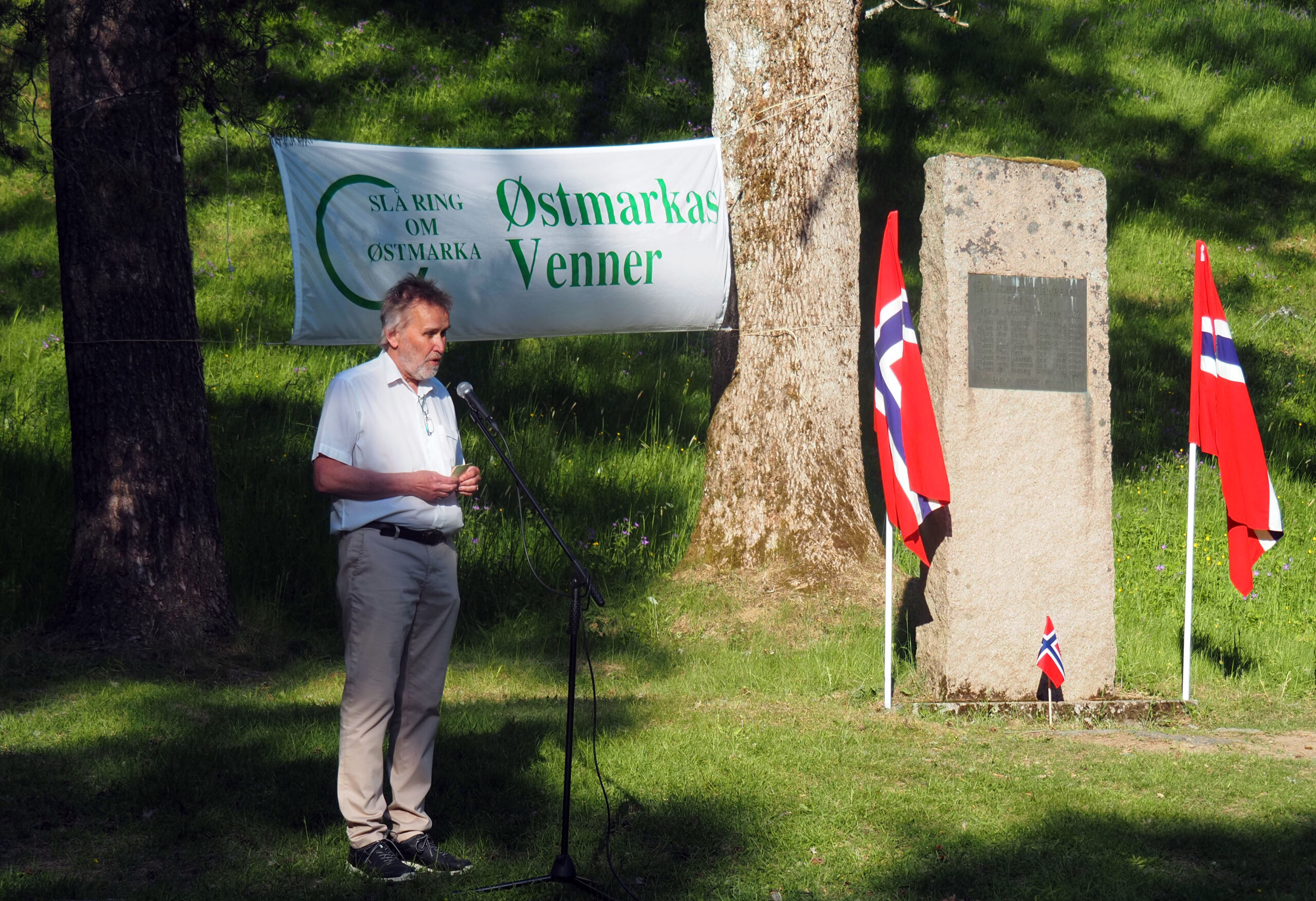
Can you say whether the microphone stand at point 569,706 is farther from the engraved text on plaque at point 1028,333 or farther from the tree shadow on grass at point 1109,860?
the engraved text on plaque at point 1028,333

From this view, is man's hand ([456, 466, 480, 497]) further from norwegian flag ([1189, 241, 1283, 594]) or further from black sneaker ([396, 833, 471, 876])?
norwegian flag ([1189, 241, 1283, 594])

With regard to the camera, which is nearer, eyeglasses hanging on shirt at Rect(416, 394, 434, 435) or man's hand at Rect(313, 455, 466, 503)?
man's hand at Rect(313, 455, 466, 503)

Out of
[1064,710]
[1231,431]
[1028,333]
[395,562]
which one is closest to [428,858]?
[395,562]

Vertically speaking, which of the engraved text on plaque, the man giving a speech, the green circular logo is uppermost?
the green circular logo

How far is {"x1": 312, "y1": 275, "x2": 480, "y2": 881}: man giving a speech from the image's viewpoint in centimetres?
427

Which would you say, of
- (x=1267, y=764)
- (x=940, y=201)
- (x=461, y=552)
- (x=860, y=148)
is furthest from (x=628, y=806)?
(x=860, y=148)

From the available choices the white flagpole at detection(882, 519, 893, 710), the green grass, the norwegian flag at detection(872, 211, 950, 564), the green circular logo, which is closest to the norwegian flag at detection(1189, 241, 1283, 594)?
the green grass

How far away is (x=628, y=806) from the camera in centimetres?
515

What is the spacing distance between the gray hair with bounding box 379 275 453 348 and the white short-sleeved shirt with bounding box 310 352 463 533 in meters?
0.12

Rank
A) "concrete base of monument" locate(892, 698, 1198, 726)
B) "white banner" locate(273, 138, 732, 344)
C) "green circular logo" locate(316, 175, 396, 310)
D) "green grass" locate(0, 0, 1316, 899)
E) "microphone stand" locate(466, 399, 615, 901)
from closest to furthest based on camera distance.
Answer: "microphone stand" locate(466, 399, 615, 901), "green grass" locate(0, 0, 1316, 899), "concrete base of monument" locate(892, 698, 1198, 726), "green circular logo" locate(316, 175, 396, 310), "white banner" locate(273, 138, 732, 344)

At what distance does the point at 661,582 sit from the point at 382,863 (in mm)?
4621

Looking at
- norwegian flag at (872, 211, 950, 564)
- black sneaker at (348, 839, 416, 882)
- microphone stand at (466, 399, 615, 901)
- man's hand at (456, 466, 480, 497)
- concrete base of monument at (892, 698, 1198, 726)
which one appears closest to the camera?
microphone stand at (466, 399, 615, 901)

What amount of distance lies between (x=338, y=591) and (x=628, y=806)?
160cm

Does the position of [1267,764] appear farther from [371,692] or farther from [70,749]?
[70,749]
